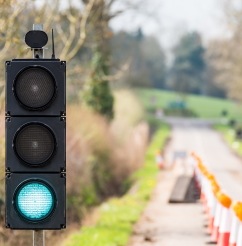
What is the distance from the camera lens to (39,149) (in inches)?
311

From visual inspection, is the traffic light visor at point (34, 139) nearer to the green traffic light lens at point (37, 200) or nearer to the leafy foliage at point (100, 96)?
the green traffic light lens at point (37, 200)

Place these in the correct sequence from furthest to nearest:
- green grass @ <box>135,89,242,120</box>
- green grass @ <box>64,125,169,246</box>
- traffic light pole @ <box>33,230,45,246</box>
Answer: green grass @ <box>135,89,242,120</box>, green grass @ <box>64,125,169,246</box>, traffic light pole @ <box>33,230,45,246</box>

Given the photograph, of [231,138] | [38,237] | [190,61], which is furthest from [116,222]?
[190,61]

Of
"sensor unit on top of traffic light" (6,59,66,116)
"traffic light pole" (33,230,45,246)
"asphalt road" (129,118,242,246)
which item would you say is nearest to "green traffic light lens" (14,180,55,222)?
"traffic light pole" (33,230,45,246)

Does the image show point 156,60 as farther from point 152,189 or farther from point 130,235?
point 130,235

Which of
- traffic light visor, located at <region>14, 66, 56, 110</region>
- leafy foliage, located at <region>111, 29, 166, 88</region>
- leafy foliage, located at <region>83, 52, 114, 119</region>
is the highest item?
leafy foliage, located at <region>111, 29, 166, 88</region>

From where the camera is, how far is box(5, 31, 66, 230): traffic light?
784 cm

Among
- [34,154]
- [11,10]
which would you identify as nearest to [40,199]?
[34,154]

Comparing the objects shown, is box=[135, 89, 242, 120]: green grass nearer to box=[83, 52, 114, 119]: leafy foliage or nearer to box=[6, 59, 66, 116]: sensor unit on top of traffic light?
box=[83, 52, 114, 119]: leafy foliage

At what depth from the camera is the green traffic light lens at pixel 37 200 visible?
784 cm

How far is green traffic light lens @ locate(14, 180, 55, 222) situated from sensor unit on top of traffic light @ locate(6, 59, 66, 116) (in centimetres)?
57

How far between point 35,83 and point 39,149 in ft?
1.71

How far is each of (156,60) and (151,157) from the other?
9817 centimetres

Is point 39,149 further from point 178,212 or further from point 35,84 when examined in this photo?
point 178,212
